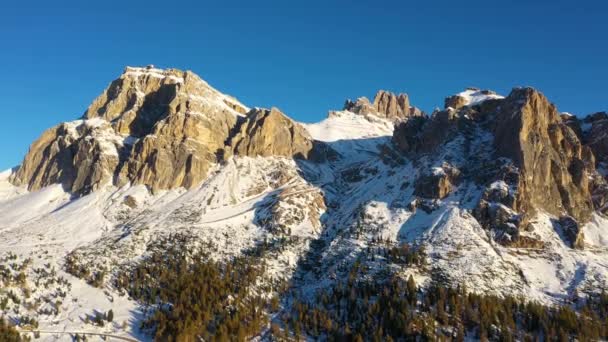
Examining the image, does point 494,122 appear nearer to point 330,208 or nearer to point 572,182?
point 572,182

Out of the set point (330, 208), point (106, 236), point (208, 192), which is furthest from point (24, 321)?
point (330, 208)

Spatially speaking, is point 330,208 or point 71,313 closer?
point 71,313

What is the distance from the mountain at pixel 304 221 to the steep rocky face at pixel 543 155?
1.59ft

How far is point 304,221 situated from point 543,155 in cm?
8327

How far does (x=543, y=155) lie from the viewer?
157 m

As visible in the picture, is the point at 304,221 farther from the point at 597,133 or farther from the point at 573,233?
the point at 597,133

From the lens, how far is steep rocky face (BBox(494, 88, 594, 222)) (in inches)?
5886

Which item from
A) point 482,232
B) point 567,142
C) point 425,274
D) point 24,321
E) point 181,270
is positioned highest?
point 567,142

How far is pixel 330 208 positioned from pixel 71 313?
96.9 meters

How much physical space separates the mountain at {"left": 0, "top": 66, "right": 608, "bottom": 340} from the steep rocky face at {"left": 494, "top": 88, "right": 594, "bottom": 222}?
485 millimetres

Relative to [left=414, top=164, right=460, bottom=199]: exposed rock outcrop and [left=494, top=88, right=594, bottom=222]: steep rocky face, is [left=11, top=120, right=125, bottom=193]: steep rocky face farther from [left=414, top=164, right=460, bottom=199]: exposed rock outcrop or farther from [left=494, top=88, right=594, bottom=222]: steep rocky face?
[left=494, top=88, right=594, bottom=222]: steep rocky face

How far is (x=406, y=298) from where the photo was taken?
10769 cm

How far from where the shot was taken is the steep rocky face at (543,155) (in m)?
150

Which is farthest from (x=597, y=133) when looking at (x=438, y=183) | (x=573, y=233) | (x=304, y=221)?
(x=304, y=221)
